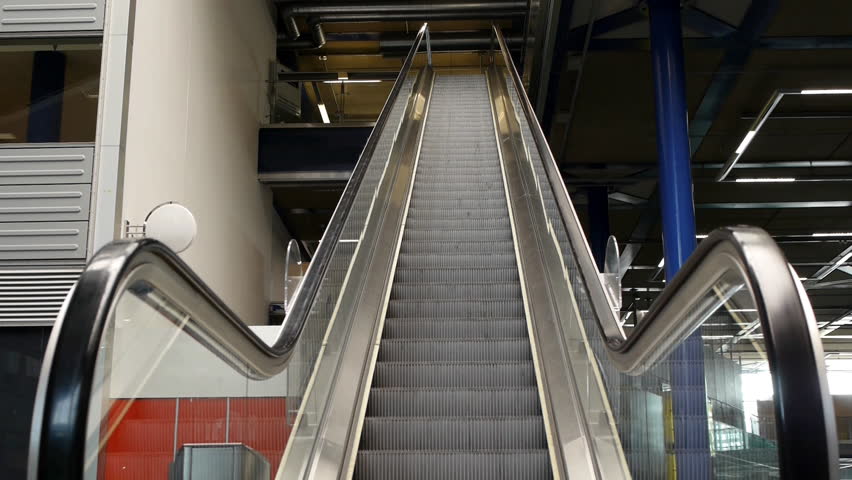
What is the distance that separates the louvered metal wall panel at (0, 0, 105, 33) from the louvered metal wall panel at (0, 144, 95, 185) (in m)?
1.11

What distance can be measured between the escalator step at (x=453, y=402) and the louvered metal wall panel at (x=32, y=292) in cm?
320

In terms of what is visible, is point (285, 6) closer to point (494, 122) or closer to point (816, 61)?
point (494, 122)

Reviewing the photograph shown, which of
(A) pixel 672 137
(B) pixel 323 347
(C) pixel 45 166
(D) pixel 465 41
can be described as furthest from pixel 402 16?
(B) pixel 323 347

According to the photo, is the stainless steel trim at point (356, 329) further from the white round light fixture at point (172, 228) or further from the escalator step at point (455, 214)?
the white round light fixture at point (172, 228)

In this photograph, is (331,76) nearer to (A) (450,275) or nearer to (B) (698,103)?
(B) (698,103)

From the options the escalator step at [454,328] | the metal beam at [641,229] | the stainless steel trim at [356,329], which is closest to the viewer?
the stainless steel trim at [356,329]

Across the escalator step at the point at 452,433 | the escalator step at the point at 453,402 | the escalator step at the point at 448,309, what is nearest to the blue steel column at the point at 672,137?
the escalator step at the point at 448,309

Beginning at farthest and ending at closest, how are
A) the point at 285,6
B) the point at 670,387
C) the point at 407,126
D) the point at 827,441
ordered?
the point at 285,6 → the point at 407,126 → the point at 670,387 → the point at 827,441

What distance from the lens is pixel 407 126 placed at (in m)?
11.0

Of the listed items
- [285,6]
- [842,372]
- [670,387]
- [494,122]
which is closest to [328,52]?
[285,6]

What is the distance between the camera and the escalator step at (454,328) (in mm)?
6266

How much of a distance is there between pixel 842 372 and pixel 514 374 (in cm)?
1858

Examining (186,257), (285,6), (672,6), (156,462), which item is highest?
(285,6)

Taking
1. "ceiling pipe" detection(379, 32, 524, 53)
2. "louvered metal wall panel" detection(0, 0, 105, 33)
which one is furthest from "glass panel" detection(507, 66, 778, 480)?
"ceiling pipe" detection(379, 32, 524, 53)
